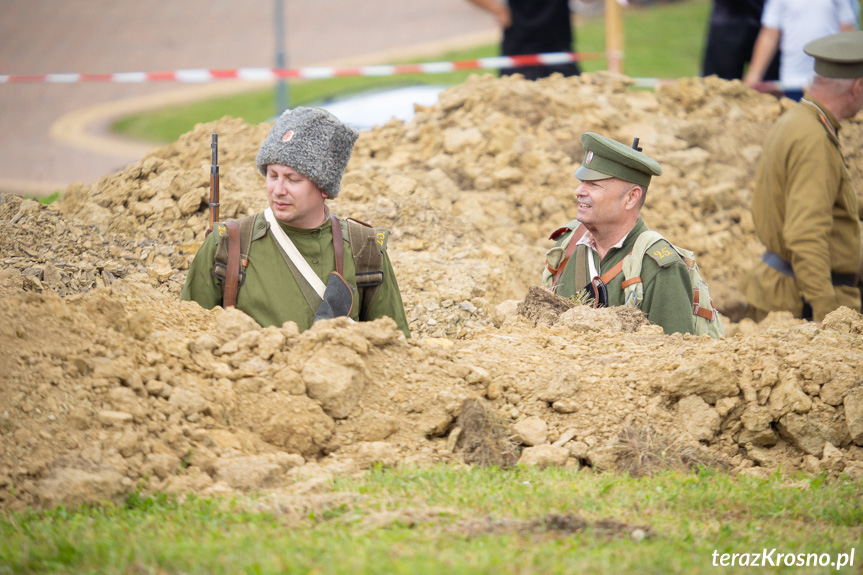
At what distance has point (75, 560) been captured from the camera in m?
3.20

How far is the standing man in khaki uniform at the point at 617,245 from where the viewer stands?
5297 mm

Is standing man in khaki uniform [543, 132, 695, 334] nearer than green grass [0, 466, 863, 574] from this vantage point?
No

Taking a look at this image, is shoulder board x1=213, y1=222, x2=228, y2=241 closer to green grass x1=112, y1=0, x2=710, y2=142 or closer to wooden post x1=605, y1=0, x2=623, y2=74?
green grass x1=112, y1=0, x2=710, y2=142

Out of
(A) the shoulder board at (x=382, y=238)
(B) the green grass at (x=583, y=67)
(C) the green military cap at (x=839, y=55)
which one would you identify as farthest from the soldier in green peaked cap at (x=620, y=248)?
(B) the green grass at (x=583, y=67)

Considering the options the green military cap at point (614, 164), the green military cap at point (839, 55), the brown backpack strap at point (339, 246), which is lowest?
the brown backpack strap at point (339, 246)

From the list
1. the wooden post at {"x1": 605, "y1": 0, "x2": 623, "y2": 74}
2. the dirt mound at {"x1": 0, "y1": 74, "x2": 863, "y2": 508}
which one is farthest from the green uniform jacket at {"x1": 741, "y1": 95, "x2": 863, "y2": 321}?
the wooden post at {"x1": 605, "y1": 0, "x2": 623, "y2": 74}

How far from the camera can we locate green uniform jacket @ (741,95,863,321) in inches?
265

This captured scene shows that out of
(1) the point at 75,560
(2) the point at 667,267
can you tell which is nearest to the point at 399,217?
(2) the point at 667,267

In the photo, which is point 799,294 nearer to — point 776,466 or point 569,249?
point 569,249

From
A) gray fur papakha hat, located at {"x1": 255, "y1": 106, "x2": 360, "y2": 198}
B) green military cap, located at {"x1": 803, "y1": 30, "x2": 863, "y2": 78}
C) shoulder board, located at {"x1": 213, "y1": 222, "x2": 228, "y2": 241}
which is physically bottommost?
shoulder board, located at {"x1": 213, "y1": 222, "x2": 228, "y2": 241}

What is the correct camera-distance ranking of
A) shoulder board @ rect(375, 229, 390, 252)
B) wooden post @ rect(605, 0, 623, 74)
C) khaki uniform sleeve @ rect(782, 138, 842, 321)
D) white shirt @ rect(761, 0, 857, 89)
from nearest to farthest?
shoulder board @ rect(375, 229, 390, 252), khaki uniform sleeve @ rect(782, 138, 842, 321), white shirt @ rect(761, 0, 857, 89), wooden post @ rect(605, 0, 623, 74)

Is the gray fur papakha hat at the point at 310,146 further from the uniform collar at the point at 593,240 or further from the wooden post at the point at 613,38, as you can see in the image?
the wooden post at the point at 613,38

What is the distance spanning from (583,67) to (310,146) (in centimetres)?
1980

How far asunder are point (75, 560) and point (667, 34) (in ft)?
88.5
